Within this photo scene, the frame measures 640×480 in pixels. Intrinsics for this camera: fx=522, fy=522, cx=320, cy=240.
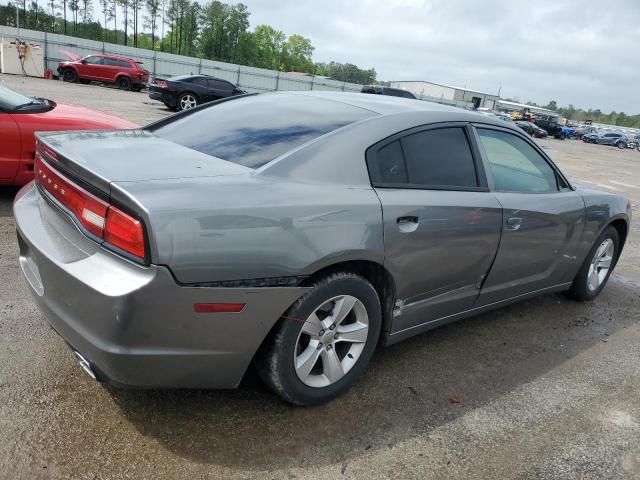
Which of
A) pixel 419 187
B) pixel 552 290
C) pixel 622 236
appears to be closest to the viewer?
pixel 419 187

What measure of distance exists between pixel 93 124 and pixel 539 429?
4.84m

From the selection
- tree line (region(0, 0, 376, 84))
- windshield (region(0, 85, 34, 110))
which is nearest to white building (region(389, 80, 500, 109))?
tree line (region(0, 0, 376, 84))

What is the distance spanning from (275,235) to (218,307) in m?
0.37

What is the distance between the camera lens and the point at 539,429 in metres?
2.69

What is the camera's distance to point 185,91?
19234 millimetres

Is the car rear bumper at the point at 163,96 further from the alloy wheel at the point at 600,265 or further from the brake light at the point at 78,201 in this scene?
the brake light at the point at 78,201

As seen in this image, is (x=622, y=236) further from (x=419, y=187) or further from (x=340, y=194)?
(x=340, y=194)

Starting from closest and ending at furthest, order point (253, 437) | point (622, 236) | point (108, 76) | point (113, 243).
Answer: point (113, 243) < point (253, 437) < point (622, 236) < point (108, 76)

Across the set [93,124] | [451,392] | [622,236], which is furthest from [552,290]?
[93,124]

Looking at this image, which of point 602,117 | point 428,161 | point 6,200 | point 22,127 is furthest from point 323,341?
point 602,117

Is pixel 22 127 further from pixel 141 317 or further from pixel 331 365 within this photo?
pixel 331 365

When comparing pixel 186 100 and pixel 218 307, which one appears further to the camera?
pixel 186 100

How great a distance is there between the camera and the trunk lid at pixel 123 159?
2172 millimetres

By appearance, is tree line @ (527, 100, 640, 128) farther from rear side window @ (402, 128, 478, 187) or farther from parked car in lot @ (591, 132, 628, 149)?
rear side window @ (402, 128, 478, 187)
